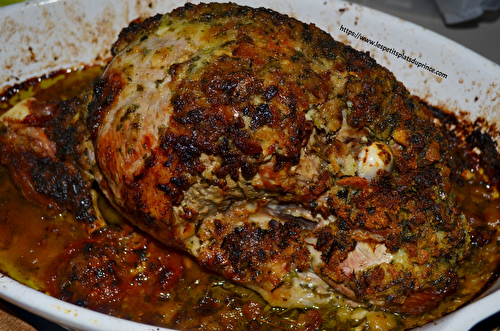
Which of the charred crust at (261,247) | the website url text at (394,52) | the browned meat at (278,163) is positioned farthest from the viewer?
the website url text at (394,52)

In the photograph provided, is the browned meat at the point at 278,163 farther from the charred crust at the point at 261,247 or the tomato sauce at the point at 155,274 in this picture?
the tomato sauce at the point at 155,274

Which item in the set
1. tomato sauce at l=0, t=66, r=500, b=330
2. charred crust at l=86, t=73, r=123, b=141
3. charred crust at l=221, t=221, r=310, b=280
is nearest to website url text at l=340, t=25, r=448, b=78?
tomato sauce at l=0, t=66, r=500, b=330

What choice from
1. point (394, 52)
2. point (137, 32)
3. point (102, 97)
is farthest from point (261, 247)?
point (394, 52)

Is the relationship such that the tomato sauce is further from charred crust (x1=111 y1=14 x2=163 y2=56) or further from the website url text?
charred crust (x1=111 y1=14 x2=163 y2=56)

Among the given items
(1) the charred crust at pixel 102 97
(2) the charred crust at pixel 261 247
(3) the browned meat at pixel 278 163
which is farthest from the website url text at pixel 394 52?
(1) the charred crust at pixel 102 97

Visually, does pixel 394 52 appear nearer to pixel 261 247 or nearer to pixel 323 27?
pixel 323 27

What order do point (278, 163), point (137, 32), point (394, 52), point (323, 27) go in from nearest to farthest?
point (278, 163) < point (137, 32) < point (394, 52) < point (323, 27)
